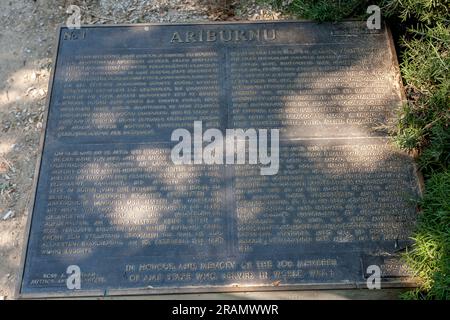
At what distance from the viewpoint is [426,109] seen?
407 centimetres

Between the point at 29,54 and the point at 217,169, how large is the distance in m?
2.64

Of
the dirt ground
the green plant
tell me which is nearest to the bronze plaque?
the green plant

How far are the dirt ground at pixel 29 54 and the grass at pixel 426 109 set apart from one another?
1149 millimetres

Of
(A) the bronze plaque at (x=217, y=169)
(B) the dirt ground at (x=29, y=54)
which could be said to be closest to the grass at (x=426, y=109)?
(A) the bronze plaque at (x=217, y=169)

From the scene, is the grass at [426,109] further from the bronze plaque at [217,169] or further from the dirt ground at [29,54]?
the dirt ground at [29,54]

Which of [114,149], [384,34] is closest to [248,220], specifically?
[114,149]

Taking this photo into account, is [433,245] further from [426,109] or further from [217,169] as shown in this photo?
[217,169]

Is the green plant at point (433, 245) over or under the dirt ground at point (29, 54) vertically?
under

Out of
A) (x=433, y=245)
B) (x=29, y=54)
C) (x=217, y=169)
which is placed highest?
(x=29, y=54)

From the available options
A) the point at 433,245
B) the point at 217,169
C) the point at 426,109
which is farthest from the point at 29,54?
the point at 433,245

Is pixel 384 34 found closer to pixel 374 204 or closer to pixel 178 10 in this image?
pixel 374 204

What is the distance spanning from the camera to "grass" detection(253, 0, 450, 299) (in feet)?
11.4

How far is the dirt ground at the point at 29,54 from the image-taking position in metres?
4.37

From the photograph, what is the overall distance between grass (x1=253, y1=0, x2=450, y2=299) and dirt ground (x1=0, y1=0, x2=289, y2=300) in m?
1.15
